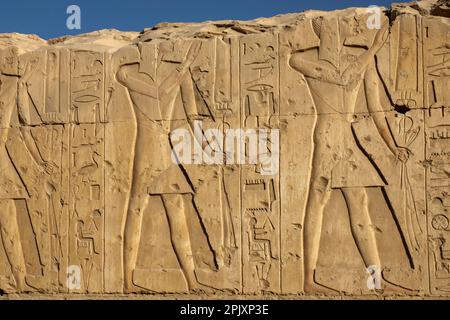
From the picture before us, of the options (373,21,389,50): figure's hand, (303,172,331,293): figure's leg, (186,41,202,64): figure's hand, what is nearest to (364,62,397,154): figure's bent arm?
(373,21,389,50): figure's hand

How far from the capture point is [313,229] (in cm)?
745

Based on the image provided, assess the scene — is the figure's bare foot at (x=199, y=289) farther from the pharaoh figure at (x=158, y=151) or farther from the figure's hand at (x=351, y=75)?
the figure's hand at (x=351, y=75)

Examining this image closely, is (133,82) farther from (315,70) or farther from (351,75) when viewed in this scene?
(351,75)

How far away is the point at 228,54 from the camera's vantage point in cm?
790

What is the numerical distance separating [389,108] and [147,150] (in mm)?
2681

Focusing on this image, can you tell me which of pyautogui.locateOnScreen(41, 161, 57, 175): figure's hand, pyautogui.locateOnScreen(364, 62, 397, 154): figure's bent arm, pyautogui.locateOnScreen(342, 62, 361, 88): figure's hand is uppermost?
pyautogui.locateOnScreen(342, 62, 361, 88): figure's hand

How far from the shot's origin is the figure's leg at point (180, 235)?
7805mm

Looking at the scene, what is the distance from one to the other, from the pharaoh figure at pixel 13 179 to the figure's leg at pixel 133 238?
1198 millimetres

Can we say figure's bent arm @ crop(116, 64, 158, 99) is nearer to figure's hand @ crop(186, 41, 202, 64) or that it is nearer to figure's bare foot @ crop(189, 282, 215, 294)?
figure's hand @ crop(186, 41, 202, 64)

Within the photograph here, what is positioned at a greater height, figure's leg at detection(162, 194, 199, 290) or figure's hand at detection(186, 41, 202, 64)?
figure's hand at detection(186, 41, 202, 64)

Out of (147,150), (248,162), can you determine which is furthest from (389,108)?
(147,150)

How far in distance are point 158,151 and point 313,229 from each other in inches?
76.1

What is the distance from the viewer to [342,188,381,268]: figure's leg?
7.25m

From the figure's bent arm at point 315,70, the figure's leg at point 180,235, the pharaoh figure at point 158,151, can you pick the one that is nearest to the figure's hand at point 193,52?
the pharaoh figure at point 158,151
